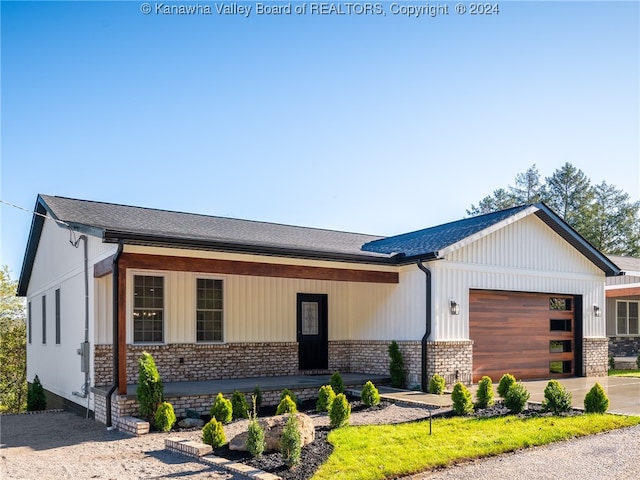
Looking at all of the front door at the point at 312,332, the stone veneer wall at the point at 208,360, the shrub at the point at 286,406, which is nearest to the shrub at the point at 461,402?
the shrub at the point at 286,406

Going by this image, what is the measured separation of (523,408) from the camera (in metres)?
10.4

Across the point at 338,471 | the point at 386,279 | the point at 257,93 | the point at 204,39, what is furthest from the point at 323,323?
the point at 338,471

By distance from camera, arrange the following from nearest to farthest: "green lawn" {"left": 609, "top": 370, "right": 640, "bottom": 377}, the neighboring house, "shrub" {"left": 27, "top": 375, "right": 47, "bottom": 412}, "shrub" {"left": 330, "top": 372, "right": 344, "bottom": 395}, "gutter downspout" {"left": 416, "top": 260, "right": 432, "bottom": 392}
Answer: "shrub" {"left": 330, "top": 372, "right": 344, "bottom": 395}, "gutter downspout" {"left": 416, "top": 260, "right": 432, "bottom": 392}, "shrub" {"left": 27, "top": 375, "right": 47, "bottom": 412}, "green lawn" {"left": 609, "top": 370, "right": 640, "bottom": 377}, the neighboring house

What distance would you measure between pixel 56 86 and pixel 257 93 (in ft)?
13.8

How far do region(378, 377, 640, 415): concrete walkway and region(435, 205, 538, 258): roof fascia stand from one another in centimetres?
304

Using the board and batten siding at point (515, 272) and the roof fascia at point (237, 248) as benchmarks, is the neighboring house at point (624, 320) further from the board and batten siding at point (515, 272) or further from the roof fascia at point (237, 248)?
the roof fascia at point (237, 248)

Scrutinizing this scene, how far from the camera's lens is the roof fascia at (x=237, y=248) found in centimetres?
1007

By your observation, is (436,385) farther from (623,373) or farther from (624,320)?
(624,320)

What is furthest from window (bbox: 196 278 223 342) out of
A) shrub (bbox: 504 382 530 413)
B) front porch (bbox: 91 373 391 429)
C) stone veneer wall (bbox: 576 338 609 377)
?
stone veneer wall (bbox: 576 338 609 377)

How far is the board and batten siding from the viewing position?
539 inches

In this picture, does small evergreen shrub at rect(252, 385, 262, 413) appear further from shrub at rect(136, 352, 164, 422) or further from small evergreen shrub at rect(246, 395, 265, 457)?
small evergreen shrub at rect(246, 395, 265, 457)

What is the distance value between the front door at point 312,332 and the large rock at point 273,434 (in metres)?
6.95

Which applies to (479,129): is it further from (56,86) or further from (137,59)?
(56,86)

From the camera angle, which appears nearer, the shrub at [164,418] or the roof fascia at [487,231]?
the shrub at [164,418]
